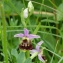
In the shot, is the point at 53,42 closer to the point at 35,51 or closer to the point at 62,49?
the point at 62,49

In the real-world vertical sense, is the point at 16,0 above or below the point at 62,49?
above

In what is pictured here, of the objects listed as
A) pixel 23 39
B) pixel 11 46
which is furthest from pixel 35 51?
pixel 11 46

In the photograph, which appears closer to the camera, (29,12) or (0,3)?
(0,3)

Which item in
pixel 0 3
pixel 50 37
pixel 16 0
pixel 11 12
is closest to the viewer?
pixel 0 3

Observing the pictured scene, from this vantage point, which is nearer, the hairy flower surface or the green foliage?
the hairy flower surface

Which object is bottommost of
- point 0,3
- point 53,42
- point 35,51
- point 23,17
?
point 53,42

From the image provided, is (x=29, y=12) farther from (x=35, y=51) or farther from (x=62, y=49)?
(x=62, y=49)

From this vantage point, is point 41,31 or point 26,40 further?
point 41,31

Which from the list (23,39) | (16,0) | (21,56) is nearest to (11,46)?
(23,39)

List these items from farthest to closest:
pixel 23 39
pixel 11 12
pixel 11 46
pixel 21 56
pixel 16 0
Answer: pixel 16 0 < pixel 11 12 < pixel 11 46 < pixel 23 39 < pixel 21 56

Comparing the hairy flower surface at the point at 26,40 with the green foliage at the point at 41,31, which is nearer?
the hairy flower surface at the point at 26,40
